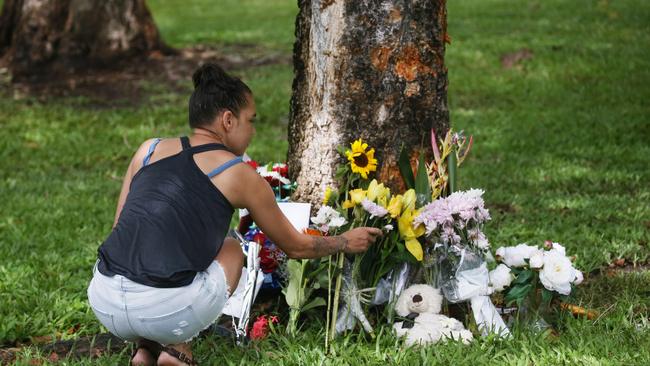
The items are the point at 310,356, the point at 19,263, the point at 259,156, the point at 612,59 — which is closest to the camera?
the point at 310,356

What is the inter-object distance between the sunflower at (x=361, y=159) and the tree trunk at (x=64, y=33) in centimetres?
809

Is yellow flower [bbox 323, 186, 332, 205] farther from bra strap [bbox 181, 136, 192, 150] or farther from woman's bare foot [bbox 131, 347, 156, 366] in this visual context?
woman's bare foot [bbox 131, 347, 156, 366]

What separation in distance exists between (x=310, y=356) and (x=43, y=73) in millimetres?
8594

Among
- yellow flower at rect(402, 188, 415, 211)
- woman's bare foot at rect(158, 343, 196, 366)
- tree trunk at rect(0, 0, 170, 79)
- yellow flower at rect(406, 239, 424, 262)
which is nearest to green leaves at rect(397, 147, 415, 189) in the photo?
yellow flower at rect(402, 188, 415, 211)

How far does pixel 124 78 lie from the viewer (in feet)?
37.4

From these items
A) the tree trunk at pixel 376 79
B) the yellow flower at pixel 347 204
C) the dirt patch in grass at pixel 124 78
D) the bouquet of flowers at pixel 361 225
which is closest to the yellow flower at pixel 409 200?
the bouquet of flowers at pixel 361 225

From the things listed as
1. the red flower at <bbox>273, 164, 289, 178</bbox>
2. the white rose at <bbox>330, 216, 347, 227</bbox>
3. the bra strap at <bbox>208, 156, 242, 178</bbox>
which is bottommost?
the white rose at <bbox>330, 216, 347, 227</bbox>

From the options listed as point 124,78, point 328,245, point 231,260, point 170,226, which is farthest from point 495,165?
point 124,78

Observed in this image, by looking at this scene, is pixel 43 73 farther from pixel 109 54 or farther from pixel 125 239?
pixel 125 239

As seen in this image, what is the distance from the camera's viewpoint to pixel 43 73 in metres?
11.4

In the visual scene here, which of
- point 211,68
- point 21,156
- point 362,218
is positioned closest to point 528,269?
point 362,218

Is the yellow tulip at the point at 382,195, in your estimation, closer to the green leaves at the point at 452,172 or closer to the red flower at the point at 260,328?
the green leaves at the point at 452,172

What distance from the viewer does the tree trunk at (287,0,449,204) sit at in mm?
4223

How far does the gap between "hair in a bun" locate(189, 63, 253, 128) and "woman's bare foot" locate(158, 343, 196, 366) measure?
2.76 feet
